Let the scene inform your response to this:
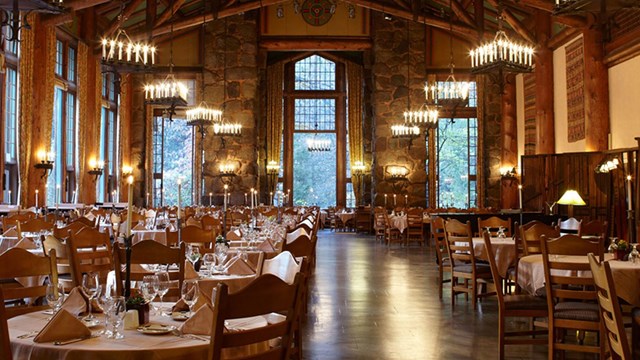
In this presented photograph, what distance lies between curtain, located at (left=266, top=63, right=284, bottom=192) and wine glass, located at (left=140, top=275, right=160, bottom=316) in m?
22.7

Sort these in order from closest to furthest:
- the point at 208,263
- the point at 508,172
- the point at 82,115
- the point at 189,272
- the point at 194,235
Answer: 1. the point at 189,272
2. the point at 208,263
3. the point at 194,235
4. the point at 82,115
5. the point at 508,172

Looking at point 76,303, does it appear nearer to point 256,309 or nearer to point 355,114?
point 256,309

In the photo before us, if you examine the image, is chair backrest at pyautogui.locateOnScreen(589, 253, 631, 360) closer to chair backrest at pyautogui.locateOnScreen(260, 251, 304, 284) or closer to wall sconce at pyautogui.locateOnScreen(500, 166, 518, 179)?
chair backrest at pyautogui.locateOnScreen(260, 251, 304, 284)

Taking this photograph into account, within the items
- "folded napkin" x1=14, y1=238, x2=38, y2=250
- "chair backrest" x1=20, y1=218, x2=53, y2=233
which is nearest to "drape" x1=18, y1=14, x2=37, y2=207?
"chair backrest" x1=20, y1=218, x2=53, y2=233

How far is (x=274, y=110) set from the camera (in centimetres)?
2553

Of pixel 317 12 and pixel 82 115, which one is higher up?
pixel 317 12

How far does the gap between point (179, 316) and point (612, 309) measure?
2.00 meters

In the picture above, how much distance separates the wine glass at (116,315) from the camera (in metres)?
2.52

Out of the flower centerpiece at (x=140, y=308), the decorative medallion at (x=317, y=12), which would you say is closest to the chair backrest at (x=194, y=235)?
the flower centerpiece at (x=140, y=308)

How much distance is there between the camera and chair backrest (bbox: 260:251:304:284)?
3520 mm

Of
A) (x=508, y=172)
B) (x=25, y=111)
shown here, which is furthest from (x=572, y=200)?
(x=25, y=111)

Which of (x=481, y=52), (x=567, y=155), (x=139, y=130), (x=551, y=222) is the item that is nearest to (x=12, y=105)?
(x=139, y=130)

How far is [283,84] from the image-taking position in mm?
26203

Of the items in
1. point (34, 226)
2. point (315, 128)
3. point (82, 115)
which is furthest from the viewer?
point (315, 128)
